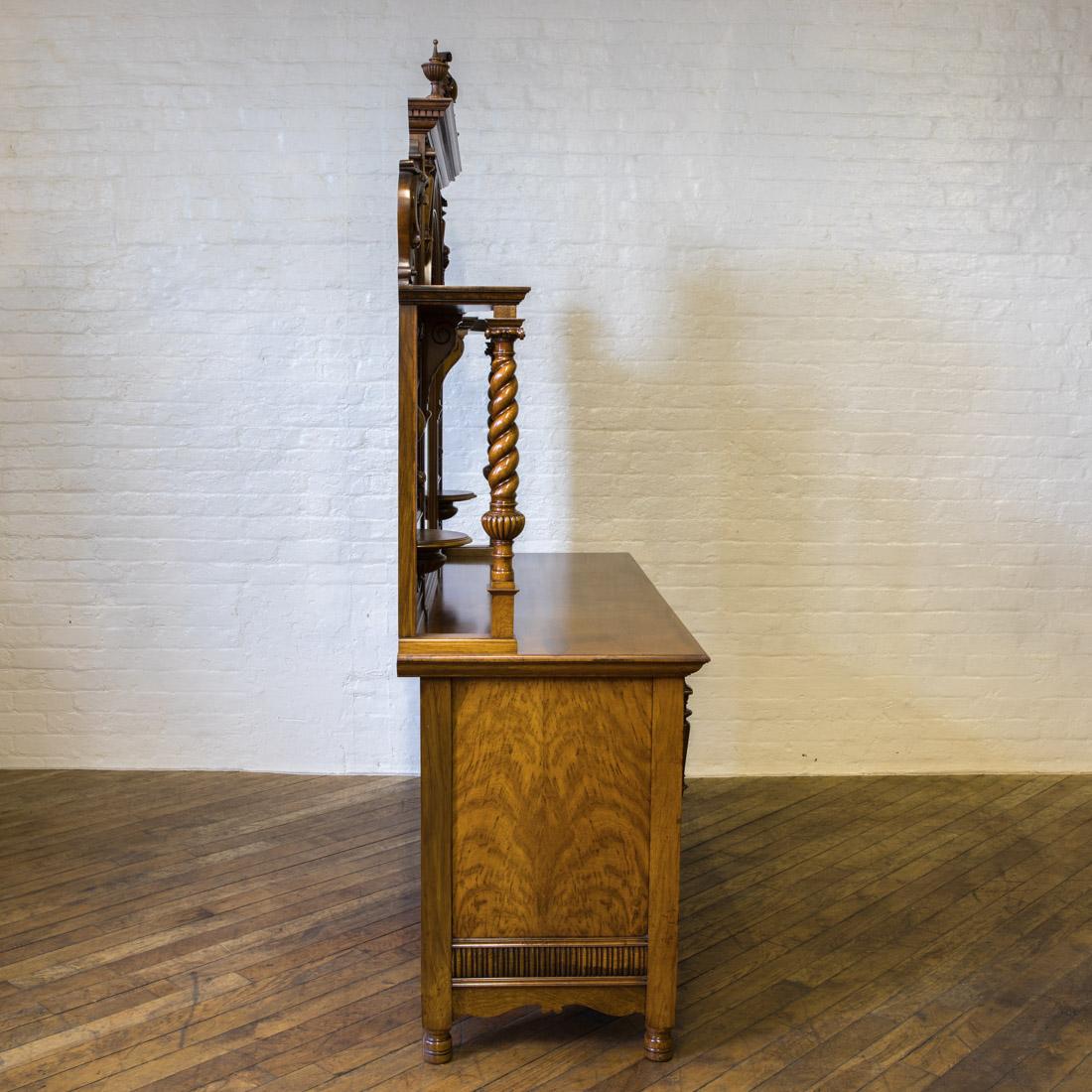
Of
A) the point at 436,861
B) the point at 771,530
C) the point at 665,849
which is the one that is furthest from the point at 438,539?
the point at 771,530

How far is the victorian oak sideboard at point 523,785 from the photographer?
8.59 ft

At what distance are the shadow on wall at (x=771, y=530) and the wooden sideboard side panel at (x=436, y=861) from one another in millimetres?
2099

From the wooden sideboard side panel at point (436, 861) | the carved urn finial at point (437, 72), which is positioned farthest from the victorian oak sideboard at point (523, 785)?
the carved urn finial at point (437, 72)

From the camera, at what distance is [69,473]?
4.62m

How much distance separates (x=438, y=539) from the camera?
114 inches

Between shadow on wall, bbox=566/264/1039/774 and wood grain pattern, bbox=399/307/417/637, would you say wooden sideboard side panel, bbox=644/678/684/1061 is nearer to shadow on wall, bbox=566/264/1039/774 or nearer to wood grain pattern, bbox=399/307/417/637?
wood grain pattern, bbox=399/307/417/637

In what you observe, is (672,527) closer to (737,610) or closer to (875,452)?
(737,610)

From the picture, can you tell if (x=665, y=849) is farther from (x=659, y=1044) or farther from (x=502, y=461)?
(x=502, y=461)

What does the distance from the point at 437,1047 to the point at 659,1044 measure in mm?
518

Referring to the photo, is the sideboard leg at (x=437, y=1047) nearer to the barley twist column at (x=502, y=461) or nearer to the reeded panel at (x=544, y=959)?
the reeded panel at (x=544, y=959)

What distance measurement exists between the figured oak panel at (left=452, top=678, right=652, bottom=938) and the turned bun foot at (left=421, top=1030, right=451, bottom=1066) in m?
0.25

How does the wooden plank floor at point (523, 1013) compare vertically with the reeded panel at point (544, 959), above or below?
below

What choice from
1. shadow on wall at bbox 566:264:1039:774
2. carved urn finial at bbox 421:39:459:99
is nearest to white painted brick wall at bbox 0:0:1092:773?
shadow on wall at bbox 566:264:1039:774

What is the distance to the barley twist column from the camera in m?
2.61
